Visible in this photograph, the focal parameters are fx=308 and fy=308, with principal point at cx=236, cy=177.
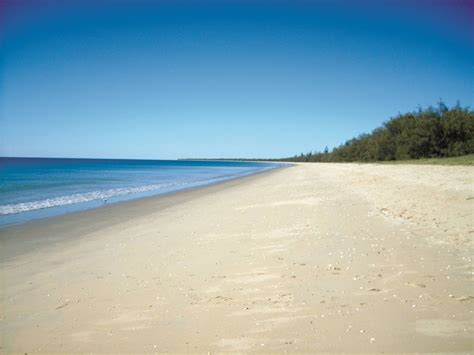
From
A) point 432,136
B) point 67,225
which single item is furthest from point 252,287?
point 432,136

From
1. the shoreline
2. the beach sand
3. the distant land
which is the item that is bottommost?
the shoreline

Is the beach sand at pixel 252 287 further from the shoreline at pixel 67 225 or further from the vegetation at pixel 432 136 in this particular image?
the vegetation at pixel 432 136

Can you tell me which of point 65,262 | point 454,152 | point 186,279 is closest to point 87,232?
point 65,262

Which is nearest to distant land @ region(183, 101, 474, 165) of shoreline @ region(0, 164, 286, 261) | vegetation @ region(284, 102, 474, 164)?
vegetation @ region(284, 102, 474, 164)

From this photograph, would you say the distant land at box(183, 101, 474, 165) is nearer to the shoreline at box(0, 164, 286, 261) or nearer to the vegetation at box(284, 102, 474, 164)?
the vegetation at box(284, 102, 474, 164)

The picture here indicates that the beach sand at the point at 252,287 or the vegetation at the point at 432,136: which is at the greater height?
the vegetation at the point at 432,136

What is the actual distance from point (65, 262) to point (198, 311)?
4.81m

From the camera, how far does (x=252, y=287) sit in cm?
539

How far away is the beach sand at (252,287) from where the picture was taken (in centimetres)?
388

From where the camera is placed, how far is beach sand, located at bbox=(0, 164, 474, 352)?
3885 millimetres

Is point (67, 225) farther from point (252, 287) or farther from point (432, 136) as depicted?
point (432, 136)

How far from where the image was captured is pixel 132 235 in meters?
10.5

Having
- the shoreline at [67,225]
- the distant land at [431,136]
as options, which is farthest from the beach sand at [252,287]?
the distant land at [431,136]

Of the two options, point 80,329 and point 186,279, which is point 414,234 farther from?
point 80,329
